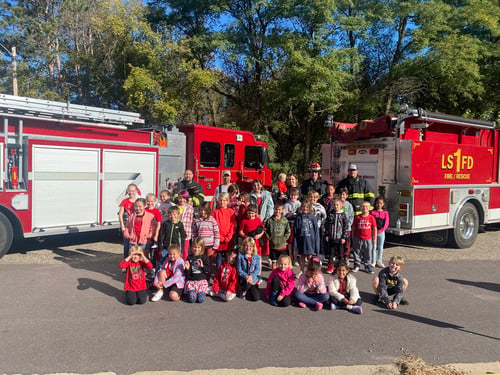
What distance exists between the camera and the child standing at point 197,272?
5.21 metres

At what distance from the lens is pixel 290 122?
65.5 feet

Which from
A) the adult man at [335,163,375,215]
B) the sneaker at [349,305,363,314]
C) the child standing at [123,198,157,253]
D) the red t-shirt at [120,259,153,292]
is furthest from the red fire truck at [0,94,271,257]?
the sneaker at [349,305,363,314]

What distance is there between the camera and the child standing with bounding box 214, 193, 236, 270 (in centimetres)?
Answer: 623

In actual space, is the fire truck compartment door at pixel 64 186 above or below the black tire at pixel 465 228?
above

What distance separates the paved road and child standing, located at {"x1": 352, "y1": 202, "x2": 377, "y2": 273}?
1051mm

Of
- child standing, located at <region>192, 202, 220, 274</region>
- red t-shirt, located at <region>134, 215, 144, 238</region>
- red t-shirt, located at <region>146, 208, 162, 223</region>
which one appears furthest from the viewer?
red t-shirt, located at <region>146, 208, 162, 223</region>

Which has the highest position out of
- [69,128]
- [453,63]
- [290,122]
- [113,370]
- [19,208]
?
[453,63]

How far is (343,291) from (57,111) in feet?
18.9

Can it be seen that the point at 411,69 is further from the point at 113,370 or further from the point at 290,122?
the point at 113,370

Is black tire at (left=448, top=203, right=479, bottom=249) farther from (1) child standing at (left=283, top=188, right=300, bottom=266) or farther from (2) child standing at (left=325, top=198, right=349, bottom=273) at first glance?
(1) child standing at (left=283, top=188, right=300, bottom=266)

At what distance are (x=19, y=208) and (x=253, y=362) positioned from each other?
17.0ft

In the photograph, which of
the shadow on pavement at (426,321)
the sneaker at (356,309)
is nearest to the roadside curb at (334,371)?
the shadow on pavement at (426,321)

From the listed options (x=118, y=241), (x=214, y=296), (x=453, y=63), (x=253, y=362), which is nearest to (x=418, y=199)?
(x=214, y=296)

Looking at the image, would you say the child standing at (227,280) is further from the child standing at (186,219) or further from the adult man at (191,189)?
the adult man at (191,189)
